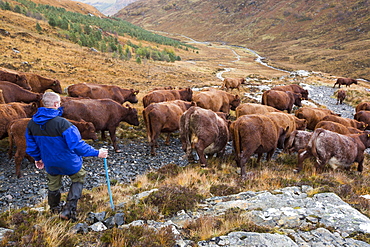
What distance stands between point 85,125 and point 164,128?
3.67 metres

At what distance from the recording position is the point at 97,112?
36.5ft

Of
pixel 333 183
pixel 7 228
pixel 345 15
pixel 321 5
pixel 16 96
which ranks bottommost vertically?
pixel 333 183

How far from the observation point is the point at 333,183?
7.61 m

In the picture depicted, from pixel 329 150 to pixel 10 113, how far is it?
42.3 ft

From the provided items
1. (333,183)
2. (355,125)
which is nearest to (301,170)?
(333,183)

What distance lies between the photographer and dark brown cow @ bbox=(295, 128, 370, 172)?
388 inches

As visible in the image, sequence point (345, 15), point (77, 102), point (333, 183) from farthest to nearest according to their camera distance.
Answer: point (345, 15), point (77, 102), point (333, 183)

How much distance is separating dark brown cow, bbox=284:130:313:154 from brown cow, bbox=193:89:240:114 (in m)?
6.06

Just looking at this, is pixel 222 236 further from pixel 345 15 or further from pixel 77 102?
pixel 345 15

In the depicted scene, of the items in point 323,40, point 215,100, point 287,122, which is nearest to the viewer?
point 287,122

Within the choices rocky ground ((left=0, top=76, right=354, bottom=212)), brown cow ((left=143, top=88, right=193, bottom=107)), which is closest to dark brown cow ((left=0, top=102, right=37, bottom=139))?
rocky ground ((left=0, top=76, right=354, bottom=212))

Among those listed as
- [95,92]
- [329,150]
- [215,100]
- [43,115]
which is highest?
[43,115]

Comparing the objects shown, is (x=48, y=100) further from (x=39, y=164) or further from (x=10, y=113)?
(x=10, y=113)

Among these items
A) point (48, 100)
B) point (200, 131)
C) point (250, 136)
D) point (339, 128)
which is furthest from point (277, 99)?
point (48, 100)
